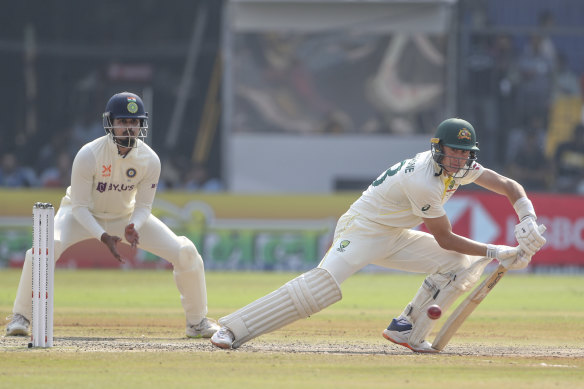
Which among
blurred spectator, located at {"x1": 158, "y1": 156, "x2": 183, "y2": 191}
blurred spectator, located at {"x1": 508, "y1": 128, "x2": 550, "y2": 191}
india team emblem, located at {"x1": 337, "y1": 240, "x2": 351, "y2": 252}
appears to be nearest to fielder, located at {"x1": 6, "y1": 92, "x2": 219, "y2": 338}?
india team emblem, located at {"x1": 337, "y1": 240, "x2": 351, "y2": 252}

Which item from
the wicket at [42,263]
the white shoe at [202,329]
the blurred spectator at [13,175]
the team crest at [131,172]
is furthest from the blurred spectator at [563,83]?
the wicket at [42,263]

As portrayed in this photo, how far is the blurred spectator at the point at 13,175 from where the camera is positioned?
20078 millimetres

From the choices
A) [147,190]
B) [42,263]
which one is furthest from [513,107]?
[42,263]

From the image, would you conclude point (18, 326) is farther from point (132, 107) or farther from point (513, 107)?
point (513, 107)

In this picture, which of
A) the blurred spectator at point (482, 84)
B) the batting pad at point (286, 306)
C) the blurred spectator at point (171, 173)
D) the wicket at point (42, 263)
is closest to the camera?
the wicket at point (42, 263)

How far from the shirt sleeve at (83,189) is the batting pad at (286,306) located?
1.40 metres

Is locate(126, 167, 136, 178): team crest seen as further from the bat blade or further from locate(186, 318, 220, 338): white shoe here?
the bat blade

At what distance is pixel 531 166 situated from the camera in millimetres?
21344

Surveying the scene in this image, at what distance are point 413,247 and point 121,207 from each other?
7.51 feet

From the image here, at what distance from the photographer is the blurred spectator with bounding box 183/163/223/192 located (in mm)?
20297

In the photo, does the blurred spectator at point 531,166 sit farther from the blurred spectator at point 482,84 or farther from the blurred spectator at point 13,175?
the blurred spectator at point 13,175

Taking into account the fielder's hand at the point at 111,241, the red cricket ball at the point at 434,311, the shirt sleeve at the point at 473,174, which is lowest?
the red cricket ball at the point at 434,311

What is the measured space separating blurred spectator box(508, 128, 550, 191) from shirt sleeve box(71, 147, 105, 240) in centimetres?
1458

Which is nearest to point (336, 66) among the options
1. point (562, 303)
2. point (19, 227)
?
point (19, 227)
